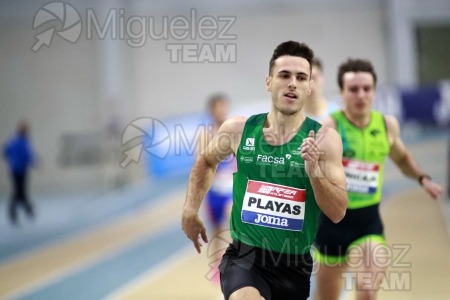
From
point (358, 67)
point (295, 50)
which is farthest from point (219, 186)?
point (295, 50)

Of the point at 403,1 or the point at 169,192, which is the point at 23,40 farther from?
the point at 403,1

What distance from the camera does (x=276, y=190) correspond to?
163 inches

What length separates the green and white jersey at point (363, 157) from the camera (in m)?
5.50

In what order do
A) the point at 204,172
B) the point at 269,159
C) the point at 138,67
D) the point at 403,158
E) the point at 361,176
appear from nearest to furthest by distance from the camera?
1. the point at 269,159
2. the point at 204,172
3. the point at 361,176
4. the point at 403,158
5. the point at 138,67

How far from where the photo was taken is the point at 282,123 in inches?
165

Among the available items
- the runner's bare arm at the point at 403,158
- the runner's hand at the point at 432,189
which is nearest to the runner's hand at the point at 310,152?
the runner's bare arm at the point at 403,158

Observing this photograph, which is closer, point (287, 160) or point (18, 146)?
point (287, 160)

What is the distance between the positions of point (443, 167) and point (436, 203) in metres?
4.01

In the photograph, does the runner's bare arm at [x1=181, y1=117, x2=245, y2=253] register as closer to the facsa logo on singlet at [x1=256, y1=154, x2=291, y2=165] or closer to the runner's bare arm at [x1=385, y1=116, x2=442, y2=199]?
the facsa logo on singlet at [x1=256, y1=154, x2=291, y2=165]

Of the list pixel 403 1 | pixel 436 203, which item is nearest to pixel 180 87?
pixel 403 1

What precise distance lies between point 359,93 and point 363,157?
51 cm

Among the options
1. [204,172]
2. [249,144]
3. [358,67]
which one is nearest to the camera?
[249,144]

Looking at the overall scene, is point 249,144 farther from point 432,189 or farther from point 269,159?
point 432,189

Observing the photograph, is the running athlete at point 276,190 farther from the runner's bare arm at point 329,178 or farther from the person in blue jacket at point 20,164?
the person in blue jacket at point 20,164
